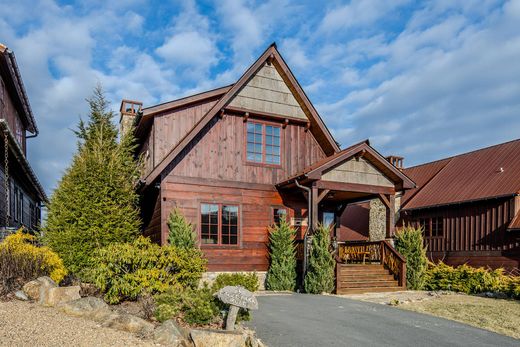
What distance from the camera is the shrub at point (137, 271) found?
9227 mm

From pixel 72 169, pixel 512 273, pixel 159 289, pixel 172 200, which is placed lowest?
pixel 512 273

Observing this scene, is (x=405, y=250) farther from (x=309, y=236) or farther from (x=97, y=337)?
(x=97, y=337)

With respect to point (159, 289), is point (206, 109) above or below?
above

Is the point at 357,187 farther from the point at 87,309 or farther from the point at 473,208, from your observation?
the point at 87,309

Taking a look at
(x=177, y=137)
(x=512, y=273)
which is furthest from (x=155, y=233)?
(x=512, y=273)

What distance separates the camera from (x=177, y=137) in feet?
49.9

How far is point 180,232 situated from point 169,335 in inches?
283

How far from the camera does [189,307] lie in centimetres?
770

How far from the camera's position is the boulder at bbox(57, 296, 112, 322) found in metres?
7.30

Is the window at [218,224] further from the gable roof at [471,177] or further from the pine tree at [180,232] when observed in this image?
the gable roof at [471,177]

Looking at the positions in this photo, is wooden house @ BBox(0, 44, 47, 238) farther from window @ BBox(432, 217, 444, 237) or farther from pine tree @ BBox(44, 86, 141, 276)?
window @ BBox(432, 217, 444, 237)

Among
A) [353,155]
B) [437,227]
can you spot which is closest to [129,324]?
[353,155]

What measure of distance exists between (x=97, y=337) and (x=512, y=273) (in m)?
16.6

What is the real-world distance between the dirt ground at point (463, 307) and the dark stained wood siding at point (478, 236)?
5.15 meters
